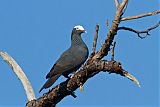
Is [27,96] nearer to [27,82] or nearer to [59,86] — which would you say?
[27,82]

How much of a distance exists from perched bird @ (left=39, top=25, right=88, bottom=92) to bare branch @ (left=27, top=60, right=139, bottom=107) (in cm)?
20

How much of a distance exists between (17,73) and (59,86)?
0.87 meters

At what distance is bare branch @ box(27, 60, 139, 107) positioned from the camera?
4480 millimetres

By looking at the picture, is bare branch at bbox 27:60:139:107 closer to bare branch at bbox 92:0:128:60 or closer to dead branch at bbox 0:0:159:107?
dead branch at bbox 0:0:159:107

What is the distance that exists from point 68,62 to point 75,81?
35.1 inches

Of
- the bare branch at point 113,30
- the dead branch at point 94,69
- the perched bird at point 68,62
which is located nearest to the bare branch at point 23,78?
the perched bird at point 68,62

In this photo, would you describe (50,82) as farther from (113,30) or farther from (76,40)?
(76,40)

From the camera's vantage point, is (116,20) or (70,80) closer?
(116,20)

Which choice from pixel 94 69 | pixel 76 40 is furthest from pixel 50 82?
pixel 76 40

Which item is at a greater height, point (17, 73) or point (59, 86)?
point (17, 73)

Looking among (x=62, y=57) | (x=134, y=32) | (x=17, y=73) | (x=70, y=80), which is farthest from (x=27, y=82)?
(x=134, y=32)

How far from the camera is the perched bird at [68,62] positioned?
5.46m

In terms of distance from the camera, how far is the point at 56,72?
5.51 metres

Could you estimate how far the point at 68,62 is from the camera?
18.7 feet
